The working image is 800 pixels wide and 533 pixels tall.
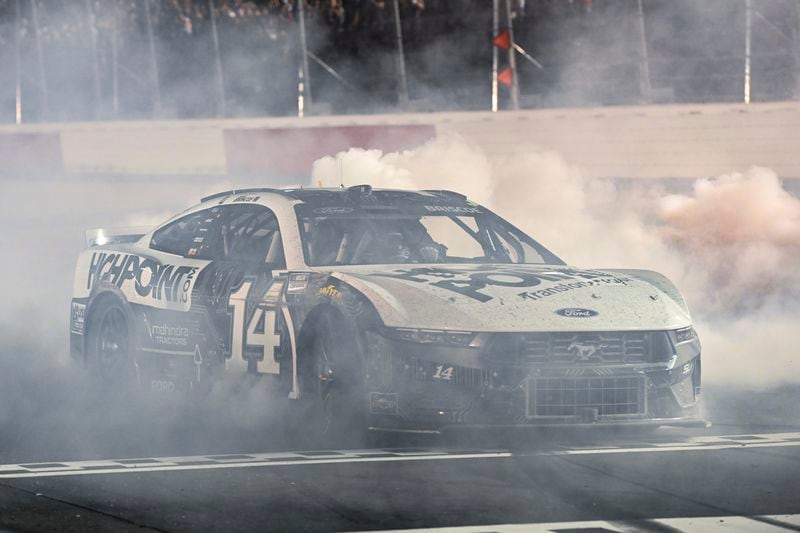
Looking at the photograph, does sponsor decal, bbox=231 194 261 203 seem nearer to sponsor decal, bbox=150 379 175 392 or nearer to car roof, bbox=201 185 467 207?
car roof, bbox=201 185 467 207

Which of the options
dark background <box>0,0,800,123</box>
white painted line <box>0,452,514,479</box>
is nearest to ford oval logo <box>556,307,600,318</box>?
white painted line <box>0,452,514,479</box>

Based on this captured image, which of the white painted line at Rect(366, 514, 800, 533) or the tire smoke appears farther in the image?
the tire smoke

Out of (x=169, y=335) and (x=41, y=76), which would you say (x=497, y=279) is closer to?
(x=169, y=335)

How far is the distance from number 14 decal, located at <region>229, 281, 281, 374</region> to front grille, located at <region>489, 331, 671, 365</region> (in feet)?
4.40

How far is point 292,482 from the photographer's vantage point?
6.71 meters

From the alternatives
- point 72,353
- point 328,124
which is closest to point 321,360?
point 72,353

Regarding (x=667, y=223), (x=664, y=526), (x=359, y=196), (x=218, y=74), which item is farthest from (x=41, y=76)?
(x=664, y=526)

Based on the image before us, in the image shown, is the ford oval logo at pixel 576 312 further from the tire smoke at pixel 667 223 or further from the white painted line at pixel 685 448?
the tire smoke at pixel 667 223

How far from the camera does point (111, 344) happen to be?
9734mm

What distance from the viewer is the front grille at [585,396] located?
7.43 metres

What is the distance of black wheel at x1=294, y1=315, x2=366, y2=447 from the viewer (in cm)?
764

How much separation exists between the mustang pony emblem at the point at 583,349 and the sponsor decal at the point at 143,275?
240 cm

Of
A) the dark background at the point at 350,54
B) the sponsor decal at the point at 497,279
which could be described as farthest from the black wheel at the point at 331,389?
the dark background at the point at 350,54

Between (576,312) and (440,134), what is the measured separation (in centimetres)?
1281
